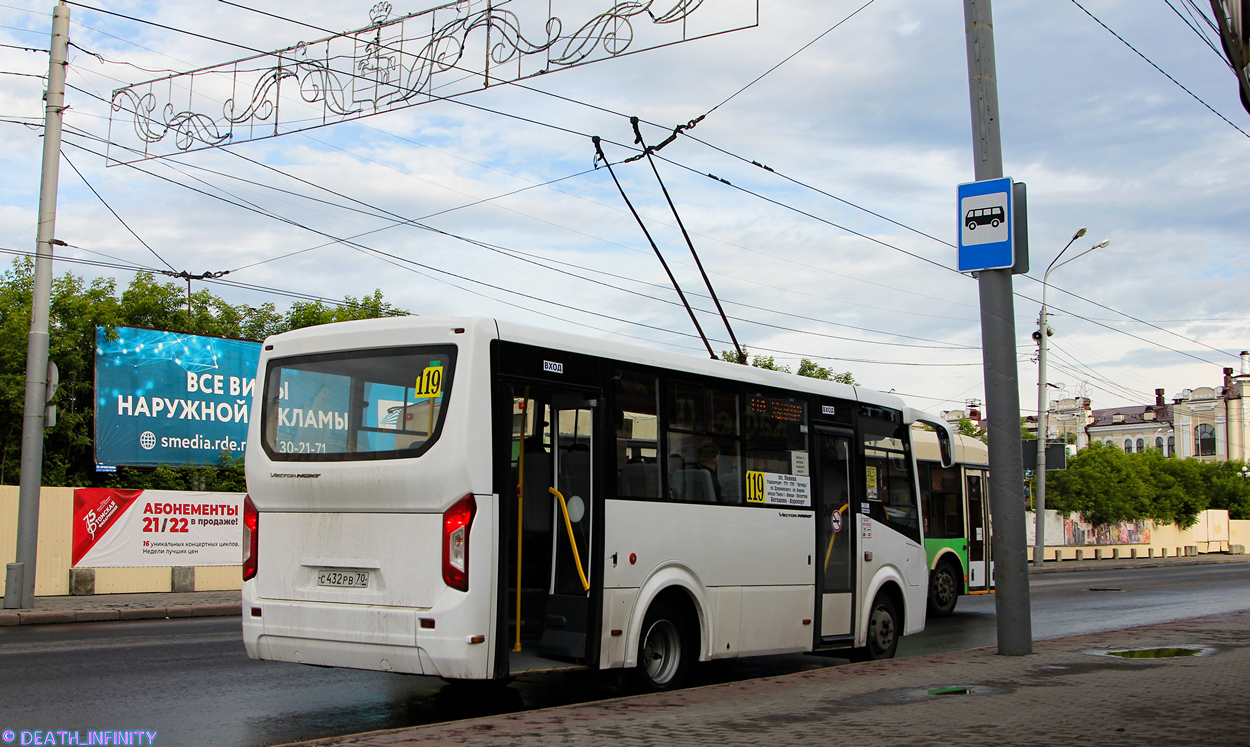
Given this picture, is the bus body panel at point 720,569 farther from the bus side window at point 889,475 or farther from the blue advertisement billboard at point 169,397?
the blue advertisement billboard at point 169,397

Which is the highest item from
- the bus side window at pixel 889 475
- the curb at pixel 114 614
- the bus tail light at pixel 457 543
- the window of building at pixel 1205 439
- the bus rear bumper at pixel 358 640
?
the window of building at pixel 1205 439

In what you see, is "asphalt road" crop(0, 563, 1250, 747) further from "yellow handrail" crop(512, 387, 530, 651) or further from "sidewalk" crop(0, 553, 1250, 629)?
"yellow handrail" crop(512, 387, 530, 651)

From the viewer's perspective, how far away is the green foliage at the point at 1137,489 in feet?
170

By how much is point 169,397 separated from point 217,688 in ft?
54.8

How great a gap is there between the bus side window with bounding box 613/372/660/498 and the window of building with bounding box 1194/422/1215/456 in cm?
9500

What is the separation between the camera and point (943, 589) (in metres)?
18.6

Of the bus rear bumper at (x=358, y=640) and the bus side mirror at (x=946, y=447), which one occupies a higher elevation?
the bus side mirror at (x=946, y=447)

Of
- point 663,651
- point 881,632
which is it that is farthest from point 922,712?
point 881,632

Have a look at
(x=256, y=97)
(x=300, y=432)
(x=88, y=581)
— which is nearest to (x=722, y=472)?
(x=300, y=432)

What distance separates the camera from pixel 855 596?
11.1 metres

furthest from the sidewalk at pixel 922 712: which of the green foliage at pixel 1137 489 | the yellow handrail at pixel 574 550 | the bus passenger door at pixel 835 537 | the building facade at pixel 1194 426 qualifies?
the building facade at pixel 1194 426

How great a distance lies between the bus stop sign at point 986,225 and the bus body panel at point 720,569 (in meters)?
2.96

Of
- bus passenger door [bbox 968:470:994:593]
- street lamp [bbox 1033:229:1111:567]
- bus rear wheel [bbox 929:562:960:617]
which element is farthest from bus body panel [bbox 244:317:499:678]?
street lamp [bbox 1033:229:1111:567]

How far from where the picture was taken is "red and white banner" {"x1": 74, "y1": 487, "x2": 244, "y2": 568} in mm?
19906
